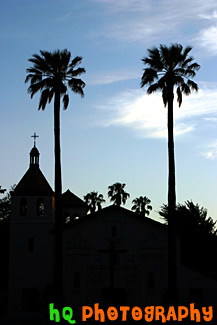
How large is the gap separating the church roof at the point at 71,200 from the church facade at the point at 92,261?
6.95m

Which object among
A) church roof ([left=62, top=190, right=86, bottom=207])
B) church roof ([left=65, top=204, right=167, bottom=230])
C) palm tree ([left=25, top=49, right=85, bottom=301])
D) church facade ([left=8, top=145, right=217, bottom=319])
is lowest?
church facade ([left=8, top=145, right=217, bottom=319])

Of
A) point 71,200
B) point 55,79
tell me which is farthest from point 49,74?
point 71,200

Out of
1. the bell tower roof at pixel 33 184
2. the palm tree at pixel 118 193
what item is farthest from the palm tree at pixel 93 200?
the bell tower roof at pixel 33 184

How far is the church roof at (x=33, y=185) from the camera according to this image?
4644 centimetres

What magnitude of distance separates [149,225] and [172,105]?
11310 millimetres

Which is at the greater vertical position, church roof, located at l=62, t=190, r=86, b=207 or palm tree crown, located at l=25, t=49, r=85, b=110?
palm tree crown, located at l=25, t=49, r=85, b=110

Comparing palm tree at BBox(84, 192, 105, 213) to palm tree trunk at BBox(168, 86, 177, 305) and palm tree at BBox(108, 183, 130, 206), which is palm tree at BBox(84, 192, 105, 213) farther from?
palm tree trunk at BBox(168, 86, 177, 305)

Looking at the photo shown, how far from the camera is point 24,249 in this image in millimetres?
45438

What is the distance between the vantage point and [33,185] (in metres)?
46.8

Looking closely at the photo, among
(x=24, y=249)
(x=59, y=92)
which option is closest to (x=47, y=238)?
(x=24, y=249)

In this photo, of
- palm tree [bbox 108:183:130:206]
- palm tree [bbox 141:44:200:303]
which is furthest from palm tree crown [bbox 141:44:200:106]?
palm tree [bbox 108:183:130:206]

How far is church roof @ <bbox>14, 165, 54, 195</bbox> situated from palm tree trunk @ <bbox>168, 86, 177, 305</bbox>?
13063 mm

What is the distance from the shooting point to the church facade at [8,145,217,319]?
44.0 m

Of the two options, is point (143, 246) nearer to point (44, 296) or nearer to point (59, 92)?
point (44, 296)
